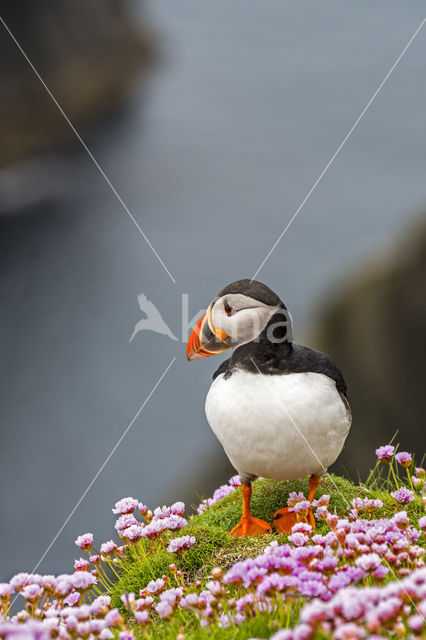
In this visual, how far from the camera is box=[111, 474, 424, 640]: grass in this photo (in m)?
1.78

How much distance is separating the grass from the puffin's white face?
3.15 ft

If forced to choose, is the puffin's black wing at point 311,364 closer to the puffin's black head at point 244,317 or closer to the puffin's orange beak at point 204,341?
the puffin's black head at point 244,317

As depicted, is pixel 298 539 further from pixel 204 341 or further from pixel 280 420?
pixel 204 341

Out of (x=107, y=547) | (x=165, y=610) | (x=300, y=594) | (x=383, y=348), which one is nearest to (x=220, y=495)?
(x=107, y=547)

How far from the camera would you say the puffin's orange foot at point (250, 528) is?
3.31 metres

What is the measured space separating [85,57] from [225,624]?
15.0m

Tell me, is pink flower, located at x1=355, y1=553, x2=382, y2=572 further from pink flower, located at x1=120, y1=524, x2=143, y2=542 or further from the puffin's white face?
the puffin's white face

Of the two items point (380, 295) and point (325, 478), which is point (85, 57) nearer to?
point (380, 295)

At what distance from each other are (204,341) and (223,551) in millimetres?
1000

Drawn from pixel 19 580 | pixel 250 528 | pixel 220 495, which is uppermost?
pixel 19 580

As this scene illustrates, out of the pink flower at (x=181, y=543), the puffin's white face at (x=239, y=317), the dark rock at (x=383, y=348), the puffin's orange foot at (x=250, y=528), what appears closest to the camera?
the pink flower at (x=181, y=543)

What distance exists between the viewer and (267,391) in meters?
2.98

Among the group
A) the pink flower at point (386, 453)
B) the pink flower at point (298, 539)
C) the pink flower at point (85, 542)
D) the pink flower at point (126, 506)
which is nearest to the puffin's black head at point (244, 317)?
the pink flower at point (386, 453)

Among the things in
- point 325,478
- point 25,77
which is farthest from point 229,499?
point 25,77
